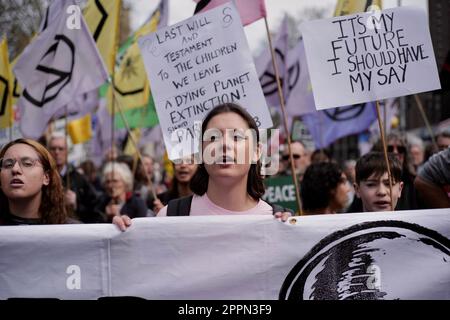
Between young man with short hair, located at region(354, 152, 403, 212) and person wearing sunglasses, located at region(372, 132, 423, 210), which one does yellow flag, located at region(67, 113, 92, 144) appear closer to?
person wearing sunglasses, located at region(372, 132, 423, 210)

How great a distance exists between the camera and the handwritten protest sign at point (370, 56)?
154 inches

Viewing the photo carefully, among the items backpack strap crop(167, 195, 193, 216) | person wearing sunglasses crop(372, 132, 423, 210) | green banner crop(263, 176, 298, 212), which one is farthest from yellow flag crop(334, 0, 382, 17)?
backpack strap crop(167, 195, 193, 216)

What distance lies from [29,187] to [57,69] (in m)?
2.17

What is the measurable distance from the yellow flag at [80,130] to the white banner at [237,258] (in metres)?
9.27

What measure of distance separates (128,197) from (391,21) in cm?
384

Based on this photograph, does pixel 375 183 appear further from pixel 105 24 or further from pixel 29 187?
pixel 105 24

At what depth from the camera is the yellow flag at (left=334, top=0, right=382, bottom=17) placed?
489 cm

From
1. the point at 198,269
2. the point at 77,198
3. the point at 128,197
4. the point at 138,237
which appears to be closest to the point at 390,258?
the point at 198,269

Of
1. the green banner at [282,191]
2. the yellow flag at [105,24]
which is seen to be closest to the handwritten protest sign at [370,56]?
the yellow flag at [105,24]

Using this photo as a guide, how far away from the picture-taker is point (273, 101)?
9.68m

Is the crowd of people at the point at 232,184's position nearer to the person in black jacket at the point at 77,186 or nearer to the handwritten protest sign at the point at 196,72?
the handwritten protest sign at the point at 196,72

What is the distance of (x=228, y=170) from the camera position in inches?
123

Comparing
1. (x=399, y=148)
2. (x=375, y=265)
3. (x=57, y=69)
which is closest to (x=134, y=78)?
(x=57, y=69)

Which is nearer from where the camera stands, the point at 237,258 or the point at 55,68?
the point at 237,258
